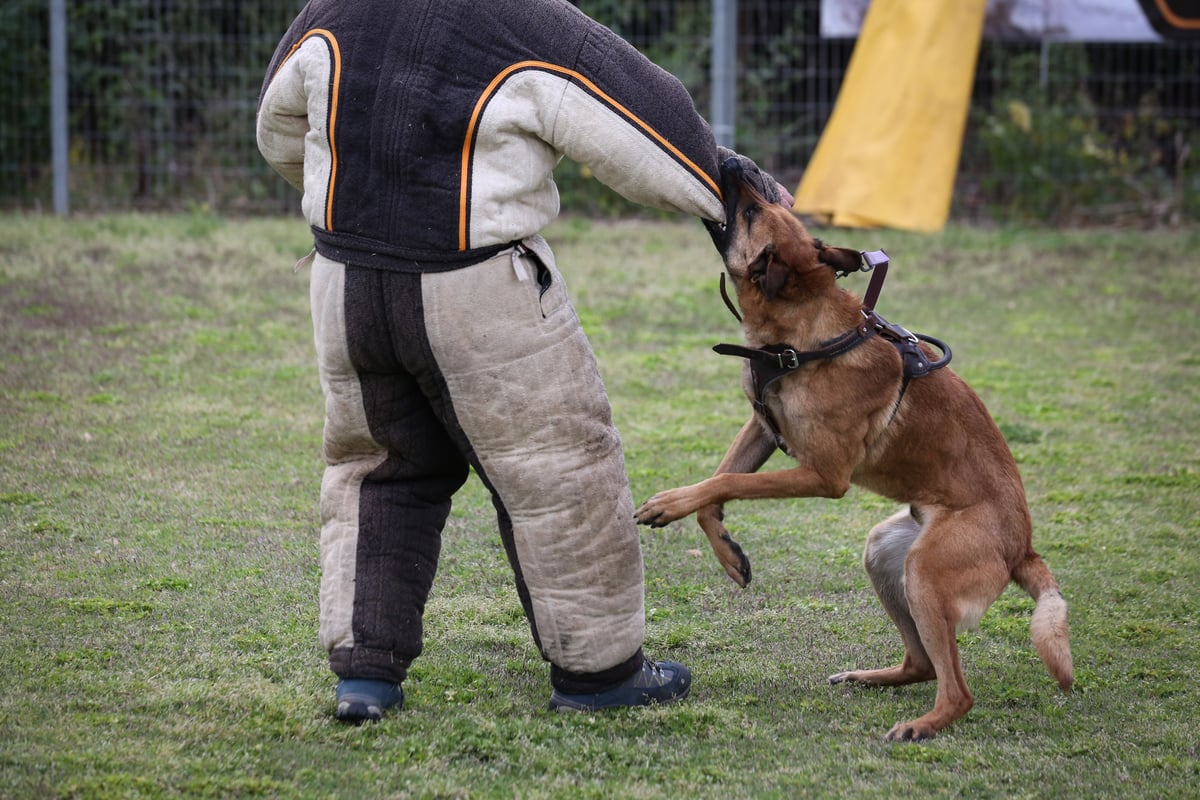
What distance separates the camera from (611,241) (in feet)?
34.1

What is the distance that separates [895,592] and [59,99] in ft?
30.5

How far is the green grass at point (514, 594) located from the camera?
2996 millimetres

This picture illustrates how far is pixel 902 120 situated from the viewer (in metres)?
10.3

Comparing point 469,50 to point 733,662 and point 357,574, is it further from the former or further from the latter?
point 733,662

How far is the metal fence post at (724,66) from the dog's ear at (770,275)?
7.68 m

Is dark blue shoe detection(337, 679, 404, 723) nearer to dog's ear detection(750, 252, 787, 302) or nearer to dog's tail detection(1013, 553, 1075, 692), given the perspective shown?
dog's ear detection(750, 252, 787, 302)

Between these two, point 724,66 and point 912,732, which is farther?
point 724,66

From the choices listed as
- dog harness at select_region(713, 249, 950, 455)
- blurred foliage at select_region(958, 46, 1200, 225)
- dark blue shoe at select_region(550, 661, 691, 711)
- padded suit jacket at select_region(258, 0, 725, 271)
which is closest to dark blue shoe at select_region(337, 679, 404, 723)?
dark blue shoe at select_region(550, 661, 691, 711)

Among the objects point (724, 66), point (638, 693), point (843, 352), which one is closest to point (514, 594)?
point (638, 693)

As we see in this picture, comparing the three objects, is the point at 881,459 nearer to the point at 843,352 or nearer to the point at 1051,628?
the point at 843,352

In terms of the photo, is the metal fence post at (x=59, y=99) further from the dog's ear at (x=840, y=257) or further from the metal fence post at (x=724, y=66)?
the dog's ear at (x=840, y=257)

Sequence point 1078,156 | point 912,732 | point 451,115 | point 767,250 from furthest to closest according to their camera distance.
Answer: point 1078,156
point 767,250
point 912,732
point 451,115

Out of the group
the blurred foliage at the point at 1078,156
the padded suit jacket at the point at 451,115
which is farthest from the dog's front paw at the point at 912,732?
the blurred foliage at the point at 1078,156

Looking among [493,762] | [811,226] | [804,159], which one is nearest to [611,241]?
[811,226]
